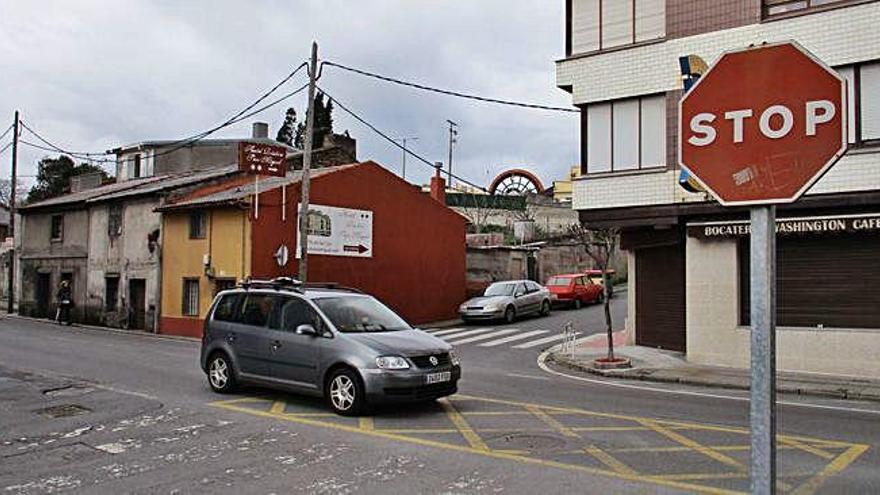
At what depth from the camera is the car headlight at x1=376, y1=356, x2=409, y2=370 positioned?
9.42 metres

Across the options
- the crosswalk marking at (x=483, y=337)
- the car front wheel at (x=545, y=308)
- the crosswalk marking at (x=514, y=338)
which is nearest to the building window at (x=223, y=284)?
the crosswalk marking at (x=483, y=337)

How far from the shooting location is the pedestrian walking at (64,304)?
30719mm

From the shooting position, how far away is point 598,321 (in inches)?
1083

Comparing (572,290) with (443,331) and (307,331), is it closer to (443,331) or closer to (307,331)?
(443,331)

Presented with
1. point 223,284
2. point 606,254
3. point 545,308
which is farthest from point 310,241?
point 606,254

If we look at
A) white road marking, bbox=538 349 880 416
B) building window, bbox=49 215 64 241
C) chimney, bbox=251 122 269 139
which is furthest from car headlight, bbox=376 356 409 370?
chimney, bbox=251 122 269 139

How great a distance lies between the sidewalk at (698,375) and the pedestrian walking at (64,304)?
21588 mm

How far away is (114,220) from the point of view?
3019 centimetres

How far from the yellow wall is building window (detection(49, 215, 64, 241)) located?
364 inches

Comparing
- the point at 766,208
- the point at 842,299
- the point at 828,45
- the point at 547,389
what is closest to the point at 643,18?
the point at 828,45

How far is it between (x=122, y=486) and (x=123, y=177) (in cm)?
4305

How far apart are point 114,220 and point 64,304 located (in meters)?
4.11

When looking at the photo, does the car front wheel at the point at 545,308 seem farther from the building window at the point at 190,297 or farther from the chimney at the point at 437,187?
the building window at the point at 190,297

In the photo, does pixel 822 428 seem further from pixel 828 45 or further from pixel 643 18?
pixel 643 18
